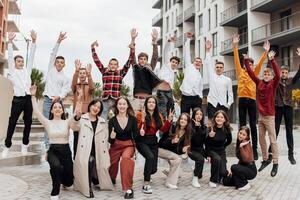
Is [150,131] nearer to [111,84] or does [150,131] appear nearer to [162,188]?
[162,188]

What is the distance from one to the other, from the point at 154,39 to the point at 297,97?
60.8ft

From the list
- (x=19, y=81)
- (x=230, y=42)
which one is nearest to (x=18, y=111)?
(x=19, y=81)

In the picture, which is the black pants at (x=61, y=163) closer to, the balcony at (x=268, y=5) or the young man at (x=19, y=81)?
the young man at (x=19, y=81)

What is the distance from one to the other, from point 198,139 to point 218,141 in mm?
346

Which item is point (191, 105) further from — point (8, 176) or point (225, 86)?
point (8, 176)

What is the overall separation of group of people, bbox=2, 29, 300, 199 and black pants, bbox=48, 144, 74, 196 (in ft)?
0.04

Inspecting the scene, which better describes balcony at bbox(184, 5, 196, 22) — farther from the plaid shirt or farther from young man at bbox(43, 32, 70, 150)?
young man at bbox(43, 32, 70, 150)

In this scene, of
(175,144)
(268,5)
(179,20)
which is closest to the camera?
(175,144)

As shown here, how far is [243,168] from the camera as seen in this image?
549 cm

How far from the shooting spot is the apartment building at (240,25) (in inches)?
1069

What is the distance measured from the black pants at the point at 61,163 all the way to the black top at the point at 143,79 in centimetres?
249

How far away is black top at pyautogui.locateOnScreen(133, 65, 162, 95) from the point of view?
23.0 feet

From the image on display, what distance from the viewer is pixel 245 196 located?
497 cm

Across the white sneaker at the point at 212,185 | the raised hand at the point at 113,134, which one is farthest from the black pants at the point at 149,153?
the white sneaker at the point at 212,185
